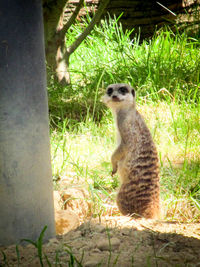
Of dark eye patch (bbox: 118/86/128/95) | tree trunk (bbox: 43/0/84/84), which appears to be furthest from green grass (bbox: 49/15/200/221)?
dark eye patch (bbox: 118/86/128/95)

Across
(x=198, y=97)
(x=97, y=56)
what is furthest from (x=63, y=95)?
(x=198, y=97)

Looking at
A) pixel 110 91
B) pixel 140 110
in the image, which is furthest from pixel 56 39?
pixel 110 91

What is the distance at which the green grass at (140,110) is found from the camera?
3.42 m

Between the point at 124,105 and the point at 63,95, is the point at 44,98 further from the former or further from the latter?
the point at 63,95

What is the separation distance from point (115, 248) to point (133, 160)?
119cm

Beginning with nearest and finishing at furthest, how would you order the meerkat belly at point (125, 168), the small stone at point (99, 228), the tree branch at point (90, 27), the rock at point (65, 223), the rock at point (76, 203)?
the small stone at point (99, 228) → the rock at point (65, 223) → the rock at point (76, 203) → the meerkat belly at point (125, 168) → the tree branch at point (90, 27)

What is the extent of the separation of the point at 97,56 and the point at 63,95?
1176 mm

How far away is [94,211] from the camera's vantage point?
2.97m

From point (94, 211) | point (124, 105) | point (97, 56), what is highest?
point (97, 56)

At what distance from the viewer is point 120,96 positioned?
3.39 m

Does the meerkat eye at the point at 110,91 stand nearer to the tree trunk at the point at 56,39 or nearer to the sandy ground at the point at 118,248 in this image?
the sandy ground at the point at 118,248

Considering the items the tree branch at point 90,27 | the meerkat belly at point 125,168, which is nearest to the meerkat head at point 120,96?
the meerkat belly at point 125,168

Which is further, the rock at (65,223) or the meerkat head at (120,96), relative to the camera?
the meerkat head at (120,96)

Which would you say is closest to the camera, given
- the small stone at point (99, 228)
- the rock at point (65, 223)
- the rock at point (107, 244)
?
the rock at point (107, 244)
